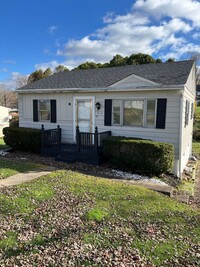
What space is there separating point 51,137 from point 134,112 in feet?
13.0

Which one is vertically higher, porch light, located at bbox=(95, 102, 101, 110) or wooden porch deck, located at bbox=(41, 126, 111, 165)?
porch light, located at bbox=(95, 102, 101, 110)

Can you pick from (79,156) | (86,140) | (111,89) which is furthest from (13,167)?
(111,89)

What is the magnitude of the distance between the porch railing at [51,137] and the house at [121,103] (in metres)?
0.73

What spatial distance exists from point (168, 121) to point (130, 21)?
8259mm

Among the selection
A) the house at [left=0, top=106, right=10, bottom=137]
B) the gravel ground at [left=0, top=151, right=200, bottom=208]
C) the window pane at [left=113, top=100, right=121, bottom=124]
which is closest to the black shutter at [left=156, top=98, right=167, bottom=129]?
the window pane at [left=113, top=100, right=121, bottom=124]

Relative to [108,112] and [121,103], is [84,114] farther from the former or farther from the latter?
[121,103]

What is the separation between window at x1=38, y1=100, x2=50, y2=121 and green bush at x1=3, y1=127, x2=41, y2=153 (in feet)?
3.68

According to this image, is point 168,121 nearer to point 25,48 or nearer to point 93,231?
point 93,231

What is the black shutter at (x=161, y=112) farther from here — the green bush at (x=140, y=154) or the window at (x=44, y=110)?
the window at (x=44, y=110)

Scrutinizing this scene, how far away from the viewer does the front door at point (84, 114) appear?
10562mm

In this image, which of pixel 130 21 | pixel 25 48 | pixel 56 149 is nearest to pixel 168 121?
pixel 56 149

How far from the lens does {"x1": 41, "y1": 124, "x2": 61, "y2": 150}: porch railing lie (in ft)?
33.1

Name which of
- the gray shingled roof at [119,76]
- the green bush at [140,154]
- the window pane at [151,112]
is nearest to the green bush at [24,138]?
the gray shingled roof at [119,76]

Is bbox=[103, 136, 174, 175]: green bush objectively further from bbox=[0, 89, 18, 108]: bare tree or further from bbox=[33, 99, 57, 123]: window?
bbox=[0, 89, 18, 108]: bare tree
